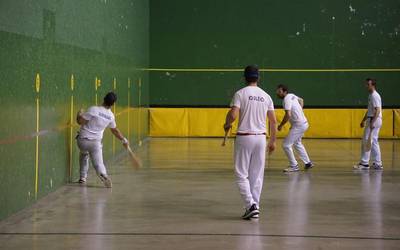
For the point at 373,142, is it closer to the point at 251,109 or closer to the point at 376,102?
the point at 376,102

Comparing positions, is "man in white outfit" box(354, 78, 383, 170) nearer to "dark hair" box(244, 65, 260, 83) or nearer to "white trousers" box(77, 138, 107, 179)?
"white trousers" box(77, 138, 107, 179)

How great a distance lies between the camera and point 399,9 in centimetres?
2844

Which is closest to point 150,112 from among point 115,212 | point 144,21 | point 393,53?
point 144,21

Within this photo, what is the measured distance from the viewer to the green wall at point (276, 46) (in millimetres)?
28531

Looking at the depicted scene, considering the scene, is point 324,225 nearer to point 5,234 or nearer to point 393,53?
point 5,234

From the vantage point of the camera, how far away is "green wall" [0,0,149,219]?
34.3 feet

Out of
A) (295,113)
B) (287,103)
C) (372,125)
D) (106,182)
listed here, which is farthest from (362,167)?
(106,182)

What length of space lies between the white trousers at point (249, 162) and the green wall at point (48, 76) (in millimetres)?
2725

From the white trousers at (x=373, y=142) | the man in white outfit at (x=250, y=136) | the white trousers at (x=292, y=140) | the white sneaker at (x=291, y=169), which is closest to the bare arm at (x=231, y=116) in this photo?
the man in white outfit at (x=250, y=136)

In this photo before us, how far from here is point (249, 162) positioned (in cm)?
1109

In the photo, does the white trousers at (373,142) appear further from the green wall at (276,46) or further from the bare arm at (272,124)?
the green wall at (276,46)

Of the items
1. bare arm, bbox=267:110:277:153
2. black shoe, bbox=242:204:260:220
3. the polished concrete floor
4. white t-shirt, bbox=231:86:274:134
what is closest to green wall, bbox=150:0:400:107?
the polished concrete floor

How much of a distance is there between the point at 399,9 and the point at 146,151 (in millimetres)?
10599

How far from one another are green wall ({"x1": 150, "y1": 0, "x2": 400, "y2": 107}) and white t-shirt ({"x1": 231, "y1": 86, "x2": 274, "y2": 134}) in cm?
1754
